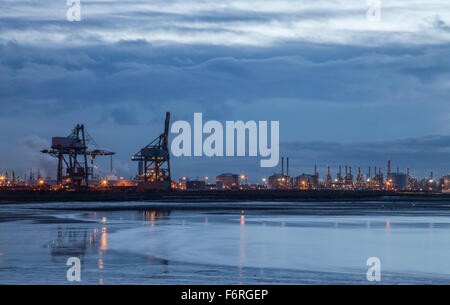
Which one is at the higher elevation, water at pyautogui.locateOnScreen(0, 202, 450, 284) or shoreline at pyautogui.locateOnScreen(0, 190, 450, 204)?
water at pyautogui.locateOnScreen(0, 202, 450, 284)

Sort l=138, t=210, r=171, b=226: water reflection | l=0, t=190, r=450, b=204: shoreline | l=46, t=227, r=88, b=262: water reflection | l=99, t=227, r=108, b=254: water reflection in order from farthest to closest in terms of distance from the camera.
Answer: l=0, t=190, r=450, b=204: shoreline
l=138, t=210, r=171, b=226: water reflection
l=99, t=227, r=108, b=254: water reflection
l=46, t=227, r=88, b=262: water reflection

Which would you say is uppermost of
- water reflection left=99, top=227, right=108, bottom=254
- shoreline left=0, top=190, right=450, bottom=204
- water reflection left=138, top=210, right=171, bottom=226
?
water reflection left=99, top=227, right=108, bottom=254

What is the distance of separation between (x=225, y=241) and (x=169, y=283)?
1070cm

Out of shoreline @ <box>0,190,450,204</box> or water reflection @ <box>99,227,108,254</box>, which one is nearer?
water reflection @ <box>99,227,108,254</box>

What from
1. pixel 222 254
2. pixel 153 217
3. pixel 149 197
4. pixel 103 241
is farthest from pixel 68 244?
pixel 149 197

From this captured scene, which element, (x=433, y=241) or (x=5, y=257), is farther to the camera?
(x=433, y=241)

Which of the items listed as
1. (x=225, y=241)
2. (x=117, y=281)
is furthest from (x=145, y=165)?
(x=117, y=281)

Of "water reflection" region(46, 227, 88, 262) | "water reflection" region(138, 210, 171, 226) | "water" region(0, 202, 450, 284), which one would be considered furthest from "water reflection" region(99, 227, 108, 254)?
"water reflection" region(138, 210, 171, 226)

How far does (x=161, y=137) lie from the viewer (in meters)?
157

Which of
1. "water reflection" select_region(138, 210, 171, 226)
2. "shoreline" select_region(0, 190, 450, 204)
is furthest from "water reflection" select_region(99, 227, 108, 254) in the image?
"shoreline" select_region(0, 190, 450, 204)

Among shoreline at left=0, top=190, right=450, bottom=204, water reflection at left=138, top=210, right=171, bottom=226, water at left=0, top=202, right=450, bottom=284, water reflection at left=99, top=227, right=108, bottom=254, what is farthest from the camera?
shoreline at left=0, top=190, right=450, bottom=204

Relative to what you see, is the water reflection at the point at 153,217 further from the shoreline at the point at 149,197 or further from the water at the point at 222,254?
the shoreline at the point at 149,197

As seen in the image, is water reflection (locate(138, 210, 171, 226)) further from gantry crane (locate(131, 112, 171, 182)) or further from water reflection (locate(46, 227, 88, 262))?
gantry crane (locate(131, 112, 171, 182))
